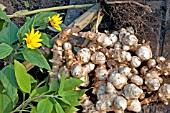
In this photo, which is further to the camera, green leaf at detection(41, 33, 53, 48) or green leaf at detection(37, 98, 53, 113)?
green leaf at detection(41, 33, 53, 48)

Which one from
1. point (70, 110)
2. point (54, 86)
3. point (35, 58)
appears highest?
point (35, 58)

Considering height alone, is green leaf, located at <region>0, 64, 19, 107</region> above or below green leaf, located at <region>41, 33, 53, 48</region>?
below

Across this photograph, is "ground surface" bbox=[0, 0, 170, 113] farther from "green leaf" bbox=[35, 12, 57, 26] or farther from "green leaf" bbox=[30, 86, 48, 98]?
"green leaf" bbox=[30, 86, 48, 98]

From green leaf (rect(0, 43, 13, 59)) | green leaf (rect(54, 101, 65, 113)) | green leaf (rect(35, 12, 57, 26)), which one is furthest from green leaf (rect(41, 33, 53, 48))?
green leaf (rect(54, 101, 65, 113))

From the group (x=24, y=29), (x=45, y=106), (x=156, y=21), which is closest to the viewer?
(x=45, y=106)

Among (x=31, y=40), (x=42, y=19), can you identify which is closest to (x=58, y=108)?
(x=31, y=40)

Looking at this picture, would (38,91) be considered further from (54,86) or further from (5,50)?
(5,50)

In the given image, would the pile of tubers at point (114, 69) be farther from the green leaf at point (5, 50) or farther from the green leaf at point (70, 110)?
the green leaf at point (5, 50)
